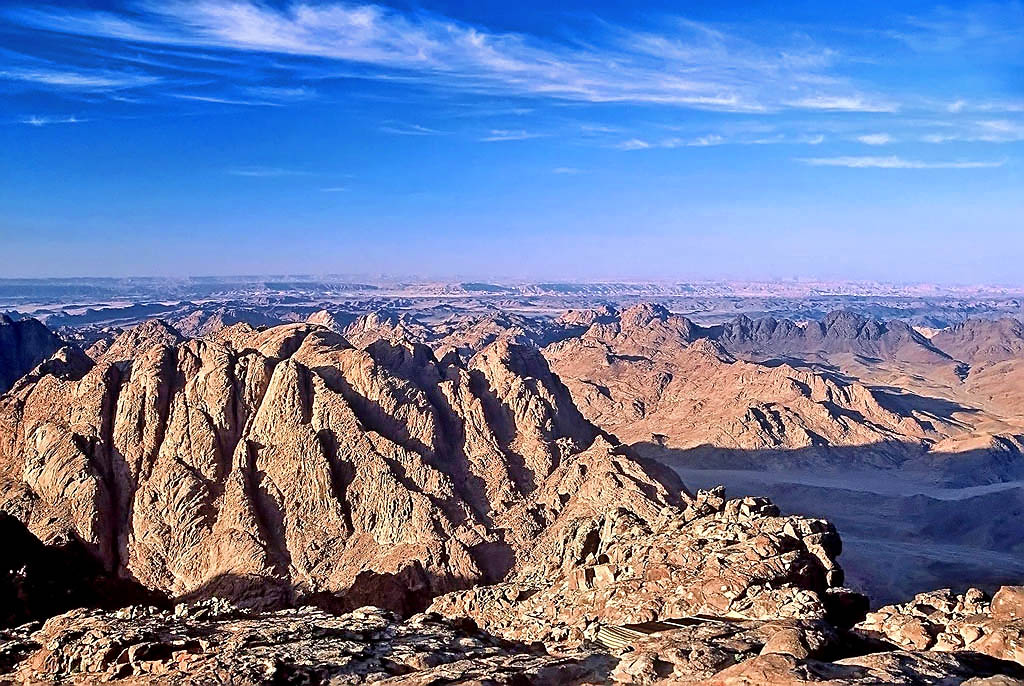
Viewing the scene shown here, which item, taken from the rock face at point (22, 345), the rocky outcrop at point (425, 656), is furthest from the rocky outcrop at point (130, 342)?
the rocky outcrop at point (425, 656)

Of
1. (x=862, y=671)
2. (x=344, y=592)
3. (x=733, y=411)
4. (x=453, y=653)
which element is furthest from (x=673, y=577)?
(x=733, y=411)

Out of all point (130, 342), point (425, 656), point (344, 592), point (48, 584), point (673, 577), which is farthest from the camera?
point (130, 342)

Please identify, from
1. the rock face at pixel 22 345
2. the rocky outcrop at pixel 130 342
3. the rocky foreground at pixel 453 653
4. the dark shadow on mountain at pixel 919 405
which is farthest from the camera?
the dark shadow on mountain at pixel 919 405

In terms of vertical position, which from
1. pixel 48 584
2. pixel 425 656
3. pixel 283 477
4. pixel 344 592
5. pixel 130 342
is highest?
pixel 425 656

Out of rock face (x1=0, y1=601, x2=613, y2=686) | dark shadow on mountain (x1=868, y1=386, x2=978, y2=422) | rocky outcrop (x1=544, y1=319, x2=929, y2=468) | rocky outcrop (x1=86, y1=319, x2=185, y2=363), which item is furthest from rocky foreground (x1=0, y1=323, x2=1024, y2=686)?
dark shadow on mountain (x1=868, y1=386, x2=978, y2=422)

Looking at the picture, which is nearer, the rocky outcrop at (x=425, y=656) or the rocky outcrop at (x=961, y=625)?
the rocky outcrop at (x=425, y=656)

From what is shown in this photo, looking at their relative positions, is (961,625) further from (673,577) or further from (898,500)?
(898,500)

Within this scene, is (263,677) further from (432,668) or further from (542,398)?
(542,398)

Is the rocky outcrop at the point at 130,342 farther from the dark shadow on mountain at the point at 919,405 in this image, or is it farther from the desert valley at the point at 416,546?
the dark shadow on mountain at the point at 919,405
